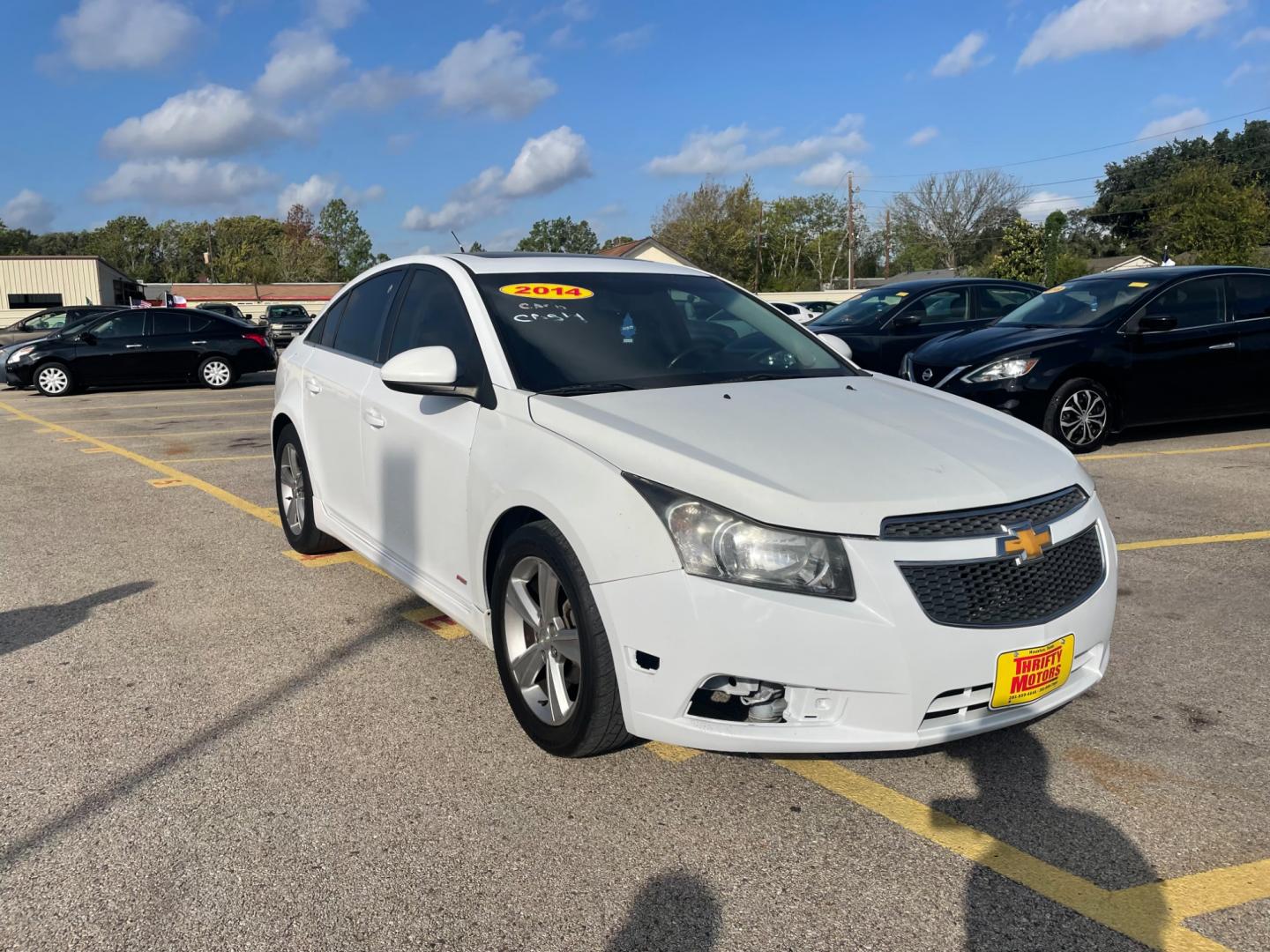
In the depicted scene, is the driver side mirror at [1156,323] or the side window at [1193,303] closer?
the driver side mirror at [1156,323]

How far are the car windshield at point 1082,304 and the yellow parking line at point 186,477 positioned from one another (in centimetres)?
669

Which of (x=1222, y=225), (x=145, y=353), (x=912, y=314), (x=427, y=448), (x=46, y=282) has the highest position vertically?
(x=1222, y=225)

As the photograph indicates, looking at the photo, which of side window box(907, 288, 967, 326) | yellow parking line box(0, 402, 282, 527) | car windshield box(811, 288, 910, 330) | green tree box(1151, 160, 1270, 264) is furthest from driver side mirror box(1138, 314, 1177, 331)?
green tree box(1151, 160, 1270, 264)

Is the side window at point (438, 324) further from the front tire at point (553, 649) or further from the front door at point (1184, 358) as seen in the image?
the front door at point (1184, 358)

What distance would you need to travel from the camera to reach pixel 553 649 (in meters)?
3.20

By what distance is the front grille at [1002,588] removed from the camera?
107 inches

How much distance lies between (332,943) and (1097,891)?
1.87 metres

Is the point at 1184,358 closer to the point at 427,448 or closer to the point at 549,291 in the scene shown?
the point at 549,291

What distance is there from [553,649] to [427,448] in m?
1.08

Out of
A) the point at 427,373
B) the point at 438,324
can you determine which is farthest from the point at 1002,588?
the point at 438,324

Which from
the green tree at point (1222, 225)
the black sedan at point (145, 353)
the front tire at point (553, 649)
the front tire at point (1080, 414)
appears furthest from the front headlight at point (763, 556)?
the green tree at point (1222, 225)

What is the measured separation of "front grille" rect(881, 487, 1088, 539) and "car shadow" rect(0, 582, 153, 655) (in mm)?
3809

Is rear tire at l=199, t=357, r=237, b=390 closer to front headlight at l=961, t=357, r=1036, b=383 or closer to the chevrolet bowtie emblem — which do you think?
front headlight at l=961, t=357, r=1036, b=383

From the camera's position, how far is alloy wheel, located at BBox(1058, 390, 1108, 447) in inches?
339
